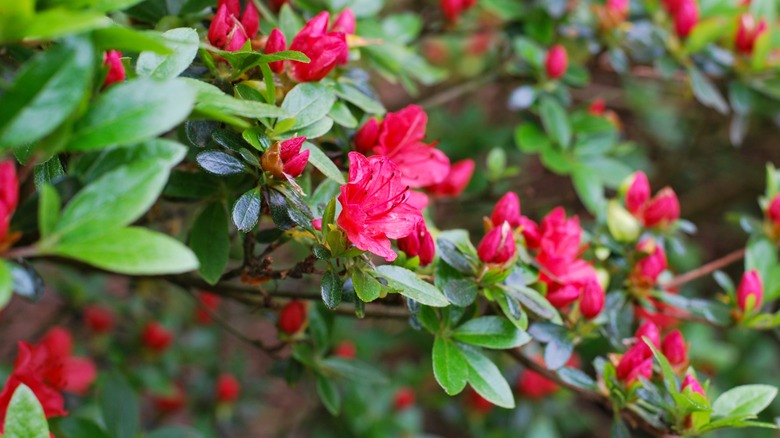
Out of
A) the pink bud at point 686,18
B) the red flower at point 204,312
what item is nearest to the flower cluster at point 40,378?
the red flower at point 204,312

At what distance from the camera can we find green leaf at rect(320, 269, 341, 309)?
858 millimetres

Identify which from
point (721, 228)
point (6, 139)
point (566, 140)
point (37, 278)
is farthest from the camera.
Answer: point (721, 228)

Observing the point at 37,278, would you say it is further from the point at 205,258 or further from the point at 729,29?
the point at 729,29

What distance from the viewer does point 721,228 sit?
2883mm

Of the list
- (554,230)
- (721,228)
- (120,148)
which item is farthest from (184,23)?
(721,228)

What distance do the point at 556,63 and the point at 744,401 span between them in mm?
793

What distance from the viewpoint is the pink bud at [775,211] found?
1.38 meters

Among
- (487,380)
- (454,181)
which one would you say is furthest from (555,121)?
(487,380)

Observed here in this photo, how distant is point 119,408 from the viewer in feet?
4.34

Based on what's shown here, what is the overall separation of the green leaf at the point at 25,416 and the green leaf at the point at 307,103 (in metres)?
0.42

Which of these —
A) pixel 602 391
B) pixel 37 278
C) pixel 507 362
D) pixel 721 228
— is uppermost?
pixel 37 278

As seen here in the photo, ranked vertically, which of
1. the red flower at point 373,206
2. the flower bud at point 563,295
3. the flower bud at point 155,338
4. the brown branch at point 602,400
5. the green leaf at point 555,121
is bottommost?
the flower bud at point 155,338

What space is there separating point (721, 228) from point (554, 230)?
2100 millimetres

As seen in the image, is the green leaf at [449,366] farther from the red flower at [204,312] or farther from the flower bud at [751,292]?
the red flower at [204,312]
